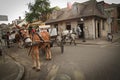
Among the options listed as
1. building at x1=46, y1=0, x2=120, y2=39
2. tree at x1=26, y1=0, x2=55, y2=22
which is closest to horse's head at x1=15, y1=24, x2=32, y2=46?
building at x1=46, y1=0, x2=120, y2=39

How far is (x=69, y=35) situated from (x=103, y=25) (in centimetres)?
1333

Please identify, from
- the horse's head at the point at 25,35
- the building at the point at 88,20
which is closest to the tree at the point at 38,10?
the building at the point at 88,20

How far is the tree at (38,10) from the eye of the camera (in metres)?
41.9

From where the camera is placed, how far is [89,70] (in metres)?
6.68

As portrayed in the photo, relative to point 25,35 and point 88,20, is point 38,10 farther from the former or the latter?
point 25,35

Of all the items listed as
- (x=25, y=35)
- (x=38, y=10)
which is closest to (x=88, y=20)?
(x=25, y=35)

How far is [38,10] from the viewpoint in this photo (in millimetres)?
41750

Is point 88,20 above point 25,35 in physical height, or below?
above

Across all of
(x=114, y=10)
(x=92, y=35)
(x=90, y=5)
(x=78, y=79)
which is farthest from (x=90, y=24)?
(x=78, y=79)

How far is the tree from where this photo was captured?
4191 cm

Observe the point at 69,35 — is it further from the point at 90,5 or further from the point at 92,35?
the point at 90,5

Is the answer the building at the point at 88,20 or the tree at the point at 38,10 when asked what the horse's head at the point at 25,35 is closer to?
the building at the point at 88,20

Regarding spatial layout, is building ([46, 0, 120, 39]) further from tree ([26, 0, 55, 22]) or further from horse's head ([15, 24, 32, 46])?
horse's head ([15, 24, 32, 46])

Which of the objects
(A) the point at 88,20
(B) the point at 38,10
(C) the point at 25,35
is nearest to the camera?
(C) the point at 25,35
